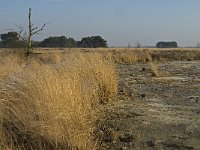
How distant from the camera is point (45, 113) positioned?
736 cm

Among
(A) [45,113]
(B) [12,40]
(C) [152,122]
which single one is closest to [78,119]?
(A) [45,113]

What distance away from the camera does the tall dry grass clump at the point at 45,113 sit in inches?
279

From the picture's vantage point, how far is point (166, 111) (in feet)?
34.4

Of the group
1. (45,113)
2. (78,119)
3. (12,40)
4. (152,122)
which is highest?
(12,40)

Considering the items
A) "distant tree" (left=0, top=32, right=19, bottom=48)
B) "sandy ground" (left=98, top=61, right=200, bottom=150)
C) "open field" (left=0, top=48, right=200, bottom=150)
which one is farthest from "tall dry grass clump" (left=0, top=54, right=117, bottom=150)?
"distant tree" (left=0, top=32, right=19, bottom=48)

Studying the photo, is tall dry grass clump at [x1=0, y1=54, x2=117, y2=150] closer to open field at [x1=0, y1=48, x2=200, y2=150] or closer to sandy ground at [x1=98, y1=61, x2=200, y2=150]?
open field at [x1=0, y1=48, x2=200, y2=150]

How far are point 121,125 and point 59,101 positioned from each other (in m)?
1.84

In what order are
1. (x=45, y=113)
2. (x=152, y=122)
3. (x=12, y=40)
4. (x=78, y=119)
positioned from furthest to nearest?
(x=12, y=40) < (x=152, y=122) < (x=78, y=119) < (x=45, y=113)

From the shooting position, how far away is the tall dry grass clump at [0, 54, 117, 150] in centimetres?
707

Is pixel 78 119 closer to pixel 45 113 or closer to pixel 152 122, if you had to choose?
pixel 45 113

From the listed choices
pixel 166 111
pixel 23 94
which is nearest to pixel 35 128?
pixel 23 94

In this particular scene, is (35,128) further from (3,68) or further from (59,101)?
(3,68)

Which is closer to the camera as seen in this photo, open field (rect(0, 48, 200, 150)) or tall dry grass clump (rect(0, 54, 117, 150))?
tall dry grass clump (rect(0, 54, 117, 150))

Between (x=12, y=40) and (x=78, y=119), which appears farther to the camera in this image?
(x=12, y=40)
